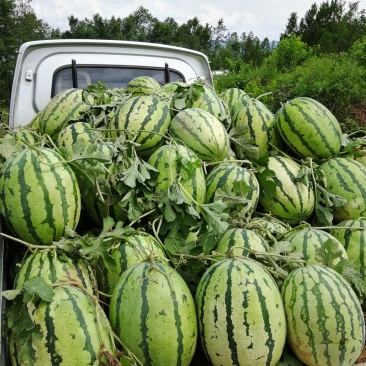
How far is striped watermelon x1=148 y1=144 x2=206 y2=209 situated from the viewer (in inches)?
97.7

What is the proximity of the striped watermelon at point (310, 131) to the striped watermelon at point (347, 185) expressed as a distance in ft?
0.36

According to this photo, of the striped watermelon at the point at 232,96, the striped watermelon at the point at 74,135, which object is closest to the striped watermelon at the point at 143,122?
the striped watermelon at the point at 74,135

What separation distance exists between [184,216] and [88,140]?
729 mm

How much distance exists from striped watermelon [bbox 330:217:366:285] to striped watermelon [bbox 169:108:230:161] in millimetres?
777

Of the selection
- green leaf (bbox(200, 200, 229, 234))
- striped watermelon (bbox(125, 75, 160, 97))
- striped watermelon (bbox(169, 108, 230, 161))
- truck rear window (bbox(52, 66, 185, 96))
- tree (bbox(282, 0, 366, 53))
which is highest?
tree (bbox(282, 0, 366, 53))

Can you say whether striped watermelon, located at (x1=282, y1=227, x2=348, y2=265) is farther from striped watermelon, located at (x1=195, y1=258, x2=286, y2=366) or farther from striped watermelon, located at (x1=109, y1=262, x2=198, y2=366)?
striped watermelon, located at (x1=109, y1=262, x2=198, y2=366)

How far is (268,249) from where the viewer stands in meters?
2.25

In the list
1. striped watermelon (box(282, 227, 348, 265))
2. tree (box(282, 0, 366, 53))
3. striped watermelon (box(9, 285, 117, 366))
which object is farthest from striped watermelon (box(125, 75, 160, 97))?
tree (box(282, 0, 366, 53))

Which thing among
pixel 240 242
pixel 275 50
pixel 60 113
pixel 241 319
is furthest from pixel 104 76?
pixel 275 50

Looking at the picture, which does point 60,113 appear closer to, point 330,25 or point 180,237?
point 180,237

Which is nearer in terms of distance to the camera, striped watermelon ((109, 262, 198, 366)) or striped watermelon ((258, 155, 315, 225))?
striped watermelon ((109, 262, 198, 366))

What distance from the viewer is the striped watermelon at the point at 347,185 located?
2.88 meters

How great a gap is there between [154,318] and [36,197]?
27.9 inches

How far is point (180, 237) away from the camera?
7.66 ft
